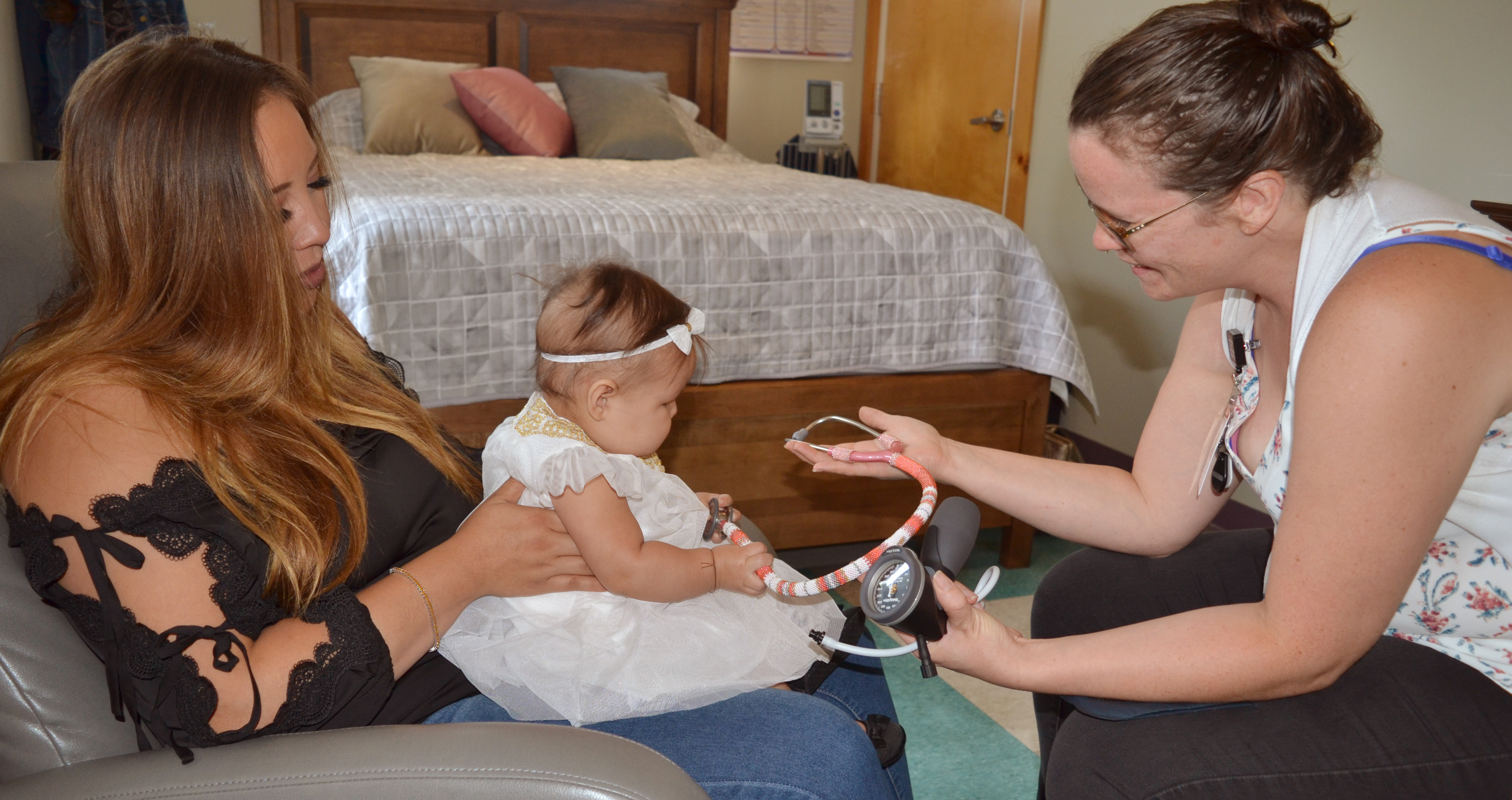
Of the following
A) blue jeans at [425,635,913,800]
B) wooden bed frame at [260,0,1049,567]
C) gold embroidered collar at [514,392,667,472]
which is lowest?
wooden bed frame at [260,0,1049,567]

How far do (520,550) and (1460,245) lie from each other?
0.92 m

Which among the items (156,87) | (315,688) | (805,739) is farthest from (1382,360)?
(156,87)

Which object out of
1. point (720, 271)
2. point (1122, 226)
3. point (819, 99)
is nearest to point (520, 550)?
point (1122, 226)

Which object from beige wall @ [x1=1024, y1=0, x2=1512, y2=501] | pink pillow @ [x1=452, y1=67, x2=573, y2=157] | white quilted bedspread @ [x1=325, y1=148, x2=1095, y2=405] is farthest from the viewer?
pink pillow @ [x1=452, y1=67, x2=573, y2=157]

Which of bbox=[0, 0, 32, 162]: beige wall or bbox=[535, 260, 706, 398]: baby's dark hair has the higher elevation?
bbox=[0, 0, 32, 162]: beige wall

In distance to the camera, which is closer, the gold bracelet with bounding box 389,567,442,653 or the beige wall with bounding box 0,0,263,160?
the gold bracelet with bounding box 389,567,442,653

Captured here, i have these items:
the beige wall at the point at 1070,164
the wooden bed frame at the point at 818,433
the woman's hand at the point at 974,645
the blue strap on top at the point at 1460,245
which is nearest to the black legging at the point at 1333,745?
the woman's hand at the point at 974,645

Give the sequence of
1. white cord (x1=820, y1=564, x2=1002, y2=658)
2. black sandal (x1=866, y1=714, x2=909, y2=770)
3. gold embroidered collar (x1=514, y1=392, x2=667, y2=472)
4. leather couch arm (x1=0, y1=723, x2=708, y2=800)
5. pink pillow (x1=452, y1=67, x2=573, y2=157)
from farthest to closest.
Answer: pink pillow (x1=452, y1=67, x2=573, y2=157) < gold embroidered collar (x1=514, y1=392, x2=667, y2=472) < black sandal (x1=866, y1=714, x2=909, y2=770) < white cord (x1=820, y1=564, x2=1002, y2=658) < leather couch arm (x1=0, y1=723, x2=708, y2=800)

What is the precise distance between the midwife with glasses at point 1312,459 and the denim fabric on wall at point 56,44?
231 cm

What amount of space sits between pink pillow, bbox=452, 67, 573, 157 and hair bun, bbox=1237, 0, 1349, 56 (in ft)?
9.36

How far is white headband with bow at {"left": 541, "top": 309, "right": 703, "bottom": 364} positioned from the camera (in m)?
1.25

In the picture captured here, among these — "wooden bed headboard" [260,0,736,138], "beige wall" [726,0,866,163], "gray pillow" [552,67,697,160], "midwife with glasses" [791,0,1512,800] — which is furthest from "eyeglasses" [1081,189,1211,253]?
"beige wall" [726,0,866,163]

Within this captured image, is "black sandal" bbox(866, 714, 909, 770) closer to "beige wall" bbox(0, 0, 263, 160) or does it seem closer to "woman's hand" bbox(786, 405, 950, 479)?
"woman's hand" bbox(786, 405, 950, 479)

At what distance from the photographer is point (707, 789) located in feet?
2.99
